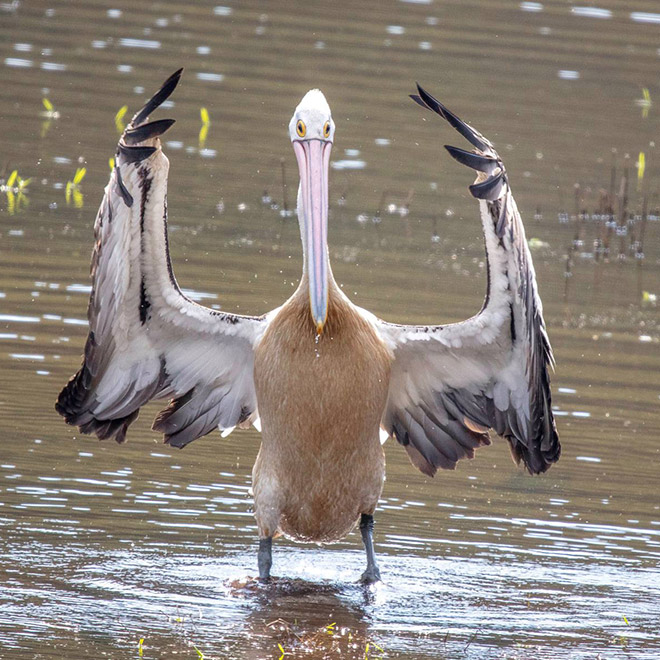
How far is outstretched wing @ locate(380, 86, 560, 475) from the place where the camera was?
6094 mm

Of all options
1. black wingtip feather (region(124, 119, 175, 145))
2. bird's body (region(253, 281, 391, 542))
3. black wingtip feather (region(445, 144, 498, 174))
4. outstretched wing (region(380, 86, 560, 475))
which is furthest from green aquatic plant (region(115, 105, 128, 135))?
black wingtip feather (region(445, 144, 498, 174))

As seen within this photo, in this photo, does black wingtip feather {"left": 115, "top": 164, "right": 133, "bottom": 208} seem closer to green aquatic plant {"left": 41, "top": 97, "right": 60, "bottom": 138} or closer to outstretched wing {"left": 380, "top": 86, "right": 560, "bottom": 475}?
outstretched wing {"left": 380, "top": 86, "right": 560, "bottom": 475}

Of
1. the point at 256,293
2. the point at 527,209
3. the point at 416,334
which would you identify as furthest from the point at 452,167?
the point at 416,334

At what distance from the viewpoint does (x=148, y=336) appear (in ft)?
22.5

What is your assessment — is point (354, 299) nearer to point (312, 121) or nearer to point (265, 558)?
point (265, 558)

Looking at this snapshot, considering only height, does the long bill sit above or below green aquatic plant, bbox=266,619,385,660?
above

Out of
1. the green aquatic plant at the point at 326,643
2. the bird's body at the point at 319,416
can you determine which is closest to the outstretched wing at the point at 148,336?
the bird's body at the point at 319,416

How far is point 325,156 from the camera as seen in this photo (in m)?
6.22

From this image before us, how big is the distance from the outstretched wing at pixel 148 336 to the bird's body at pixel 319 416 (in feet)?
1.20

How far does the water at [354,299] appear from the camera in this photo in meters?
6.08

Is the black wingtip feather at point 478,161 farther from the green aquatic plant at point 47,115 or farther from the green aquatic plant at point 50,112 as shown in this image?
the green aquatic plant at point 50,112

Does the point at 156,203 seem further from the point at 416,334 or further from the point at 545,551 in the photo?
the point at 545,551

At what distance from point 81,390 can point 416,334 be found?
1523 mm

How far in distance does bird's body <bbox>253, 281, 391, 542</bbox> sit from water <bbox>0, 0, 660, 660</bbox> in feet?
1.10
